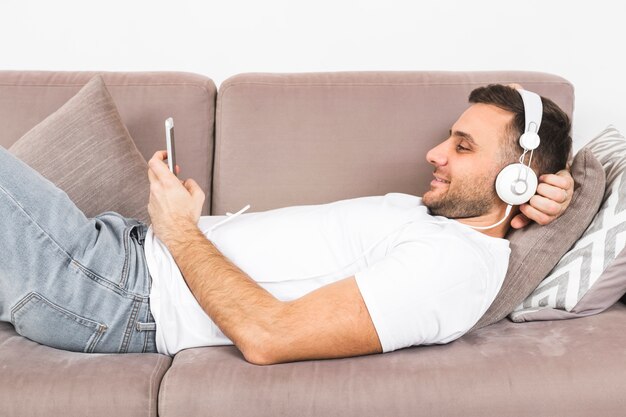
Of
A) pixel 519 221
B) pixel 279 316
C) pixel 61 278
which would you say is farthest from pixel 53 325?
pixel 519 221

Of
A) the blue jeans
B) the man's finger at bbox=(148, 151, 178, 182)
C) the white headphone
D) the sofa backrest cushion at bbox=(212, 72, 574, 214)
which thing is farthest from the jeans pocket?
the white headphone

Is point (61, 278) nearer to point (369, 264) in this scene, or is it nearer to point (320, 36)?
point (369, 264)

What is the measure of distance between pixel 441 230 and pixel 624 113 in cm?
131

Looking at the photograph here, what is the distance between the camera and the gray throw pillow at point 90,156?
1.69m

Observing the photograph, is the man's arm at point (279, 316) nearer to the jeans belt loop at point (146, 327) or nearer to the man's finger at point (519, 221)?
the jeans belt loop at point (146, 327)

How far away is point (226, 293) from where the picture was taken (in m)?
1.29

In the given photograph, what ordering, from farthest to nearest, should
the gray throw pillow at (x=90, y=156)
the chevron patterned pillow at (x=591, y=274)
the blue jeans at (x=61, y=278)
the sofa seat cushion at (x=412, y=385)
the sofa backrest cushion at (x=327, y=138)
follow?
1. the sofa backrest cushion at (x=327, y=138)
2. the gray throw pillow at (x=90, y=156)
3. the chevron patterned pillow at (x=591, y=274)
4. the blue jeans at (x=61, y=278)
5. the sofa seat cushion at (x=412, y=385)

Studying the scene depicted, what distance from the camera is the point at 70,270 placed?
4.42 ft

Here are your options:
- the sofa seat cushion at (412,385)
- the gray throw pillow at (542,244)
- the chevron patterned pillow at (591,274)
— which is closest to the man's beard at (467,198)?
the gray throw pillow at (542,244)

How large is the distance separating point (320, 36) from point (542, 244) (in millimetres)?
1125

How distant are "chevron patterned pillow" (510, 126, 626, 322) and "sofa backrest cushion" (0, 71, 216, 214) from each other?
3.03 ft

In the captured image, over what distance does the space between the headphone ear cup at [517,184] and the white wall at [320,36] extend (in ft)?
3.14

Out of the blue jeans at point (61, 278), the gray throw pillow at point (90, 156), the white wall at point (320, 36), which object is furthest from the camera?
the white wall at point (320, 36)

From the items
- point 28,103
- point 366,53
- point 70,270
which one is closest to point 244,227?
point 70,270
